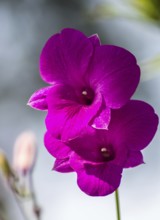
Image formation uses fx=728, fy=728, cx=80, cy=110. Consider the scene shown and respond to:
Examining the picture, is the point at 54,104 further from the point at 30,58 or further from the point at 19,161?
the point at 30,58

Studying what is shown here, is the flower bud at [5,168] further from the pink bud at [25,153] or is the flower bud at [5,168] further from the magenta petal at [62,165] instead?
the magenta petal at [62,165]

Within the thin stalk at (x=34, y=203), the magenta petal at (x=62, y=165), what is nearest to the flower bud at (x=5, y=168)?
the thin stalk at (x=34, y=203)

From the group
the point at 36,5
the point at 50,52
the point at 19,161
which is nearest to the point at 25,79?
the point at 36,5

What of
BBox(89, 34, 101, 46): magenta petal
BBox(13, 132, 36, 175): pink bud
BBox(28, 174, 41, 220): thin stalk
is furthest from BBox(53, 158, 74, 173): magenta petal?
BBox(13, 132, 36, 175): pink bud

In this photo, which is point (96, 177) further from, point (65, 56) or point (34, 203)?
point (34, 203)

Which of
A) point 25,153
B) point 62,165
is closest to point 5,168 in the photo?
point 25,153

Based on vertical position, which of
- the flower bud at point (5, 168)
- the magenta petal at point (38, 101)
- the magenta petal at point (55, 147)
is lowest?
the flower bud at point (5, 168)
